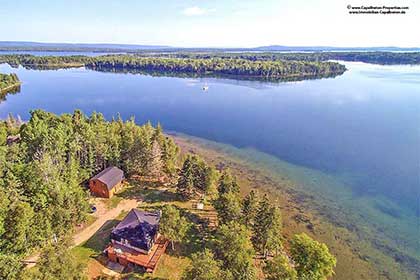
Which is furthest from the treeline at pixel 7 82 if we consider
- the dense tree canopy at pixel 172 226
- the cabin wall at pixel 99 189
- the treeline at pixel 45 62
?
the dense tree canopy at pixel 172 226

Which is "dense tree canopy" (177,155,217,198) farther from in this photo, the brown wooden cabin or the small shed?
the small shed

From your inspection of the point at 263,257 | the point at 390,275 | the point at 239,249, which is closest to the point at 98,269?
the point at 239,249

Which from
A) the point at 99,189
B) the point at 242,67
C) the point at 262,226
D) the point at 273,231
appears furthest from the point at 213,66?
the point at 273,231

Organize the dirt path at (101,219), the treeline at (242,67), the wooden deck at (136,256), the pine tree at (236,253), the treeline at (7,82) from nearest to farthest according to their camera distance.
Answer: the pine tree at (236,253) → the wooden deck at (136,256) → the dirt path at (101,219) → the treeline at (7,82) → the treeline at (242,67)

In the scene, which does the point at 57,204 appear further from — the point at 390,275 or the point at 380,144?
the point at 380,144

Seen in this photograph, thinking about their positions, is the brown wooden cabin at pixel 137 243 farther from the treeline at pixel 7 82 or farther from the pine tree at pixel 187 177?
the treeline at pixel 7 82

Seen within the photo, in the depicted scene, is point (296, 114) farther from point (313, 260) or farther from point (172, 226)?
point (172, 226)
